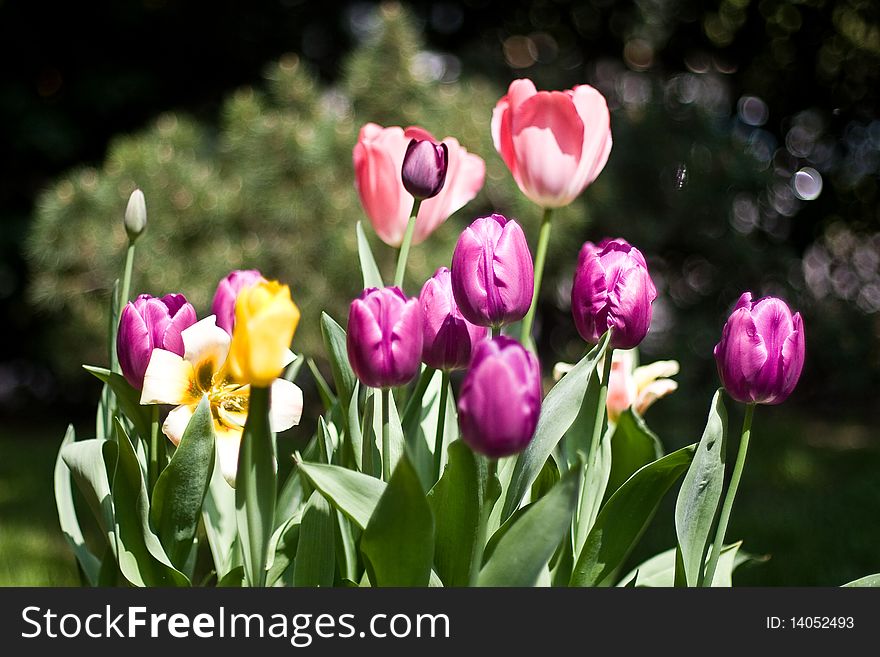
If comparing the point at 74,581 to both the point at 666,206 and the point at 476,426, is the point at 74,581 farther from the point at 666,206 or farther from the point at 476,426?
the point at 666,206

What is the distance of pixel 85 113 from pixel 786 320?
4115 mm

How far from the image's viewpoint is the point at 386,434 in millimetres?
611

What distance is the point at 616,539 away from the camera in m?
0.66

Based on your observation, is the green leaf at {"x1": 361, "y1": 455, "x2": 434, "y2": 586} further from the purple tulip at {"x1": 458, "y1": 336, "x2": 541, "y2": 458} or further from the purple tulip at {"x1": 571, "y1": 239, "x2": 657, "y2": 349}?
the purple tulip at {"x1": 571, "y1": 239, "x2": 657, "y2": 349}

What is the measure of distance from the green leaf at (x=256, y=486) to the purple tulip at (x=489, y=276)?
0.16 m

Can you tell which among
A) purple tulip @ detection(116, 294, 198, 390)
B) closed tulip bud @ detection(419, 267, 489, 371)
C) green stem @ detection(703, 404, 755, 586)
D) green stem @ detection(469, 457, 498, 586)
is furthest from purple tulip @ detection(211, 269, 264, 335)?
green stem @ detection(703, 404, 755, 586)

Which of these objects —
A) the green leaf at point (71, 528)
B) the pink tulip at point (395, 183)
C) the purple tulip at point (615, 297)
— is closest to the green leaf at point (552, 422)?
the purple tulip at point (615, 297)

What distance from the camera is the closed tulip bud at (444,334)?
2.08 ft

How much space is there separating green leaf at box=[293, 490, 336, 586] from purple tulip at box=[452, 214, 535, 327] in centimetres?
17

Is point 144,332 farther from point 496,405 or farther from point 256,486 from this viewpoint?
point 496,405

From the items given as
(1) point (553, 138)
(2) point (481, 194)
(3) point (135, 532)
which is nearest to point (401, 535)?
(3) point (135, 532)

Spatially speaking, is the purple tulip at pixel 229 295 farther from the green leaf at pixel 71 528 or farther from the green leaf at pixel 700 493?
the green leaf at pixel 700 493

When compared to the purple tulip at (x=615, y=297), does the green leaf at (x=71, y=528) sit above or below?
below

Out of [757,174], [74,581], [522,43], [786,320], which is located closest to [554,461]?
[786,320]
